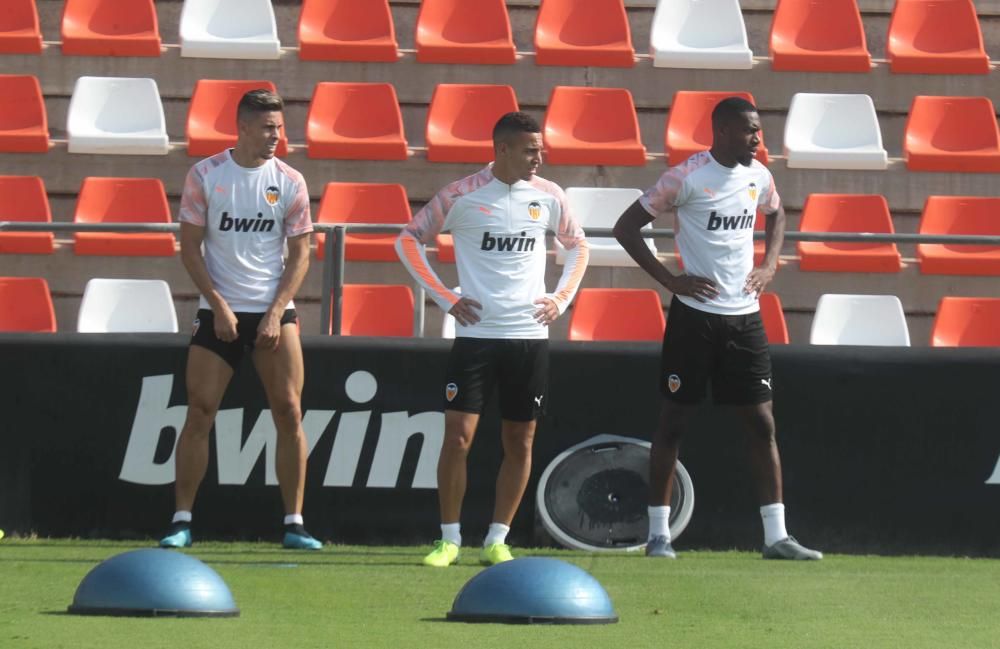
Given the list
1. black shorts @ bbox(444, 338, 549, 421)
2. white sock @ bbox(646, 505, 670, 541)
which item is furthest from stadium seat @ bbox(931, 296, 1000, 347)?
black shorts @ bbox(444, 338, 549, 421)

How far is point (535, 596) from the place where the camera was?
487cm

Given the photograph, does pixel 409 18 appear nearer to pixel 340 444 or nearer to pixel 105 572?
pixel 340 444

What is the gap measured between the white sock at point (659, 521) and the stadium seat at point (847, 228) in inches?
135

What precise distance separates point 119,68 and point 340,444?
4.82 m

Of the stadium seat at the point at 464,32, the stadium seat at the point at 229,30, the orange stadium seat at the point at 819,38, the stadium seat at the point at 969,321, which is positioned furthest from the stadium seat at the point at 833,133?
the stadium seat at the point at 229,30

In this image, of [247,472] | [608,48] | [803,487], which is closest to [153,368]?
[247,472]

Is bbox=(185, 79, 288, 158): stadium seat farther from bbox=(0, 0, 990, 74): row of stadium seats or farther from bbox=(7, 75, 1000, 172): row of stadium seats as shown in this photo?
bbox=(0, 0, 990, 74): row of stadium seats

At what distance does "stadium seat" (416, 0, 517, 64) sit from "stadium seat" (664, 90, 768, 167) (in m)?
1.30

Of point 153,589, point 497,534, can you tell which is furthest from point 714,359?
point 153,589

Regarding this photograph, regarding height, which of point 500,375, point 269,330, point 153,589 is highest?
point 269,330

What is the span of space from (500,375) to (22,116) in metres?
5.34

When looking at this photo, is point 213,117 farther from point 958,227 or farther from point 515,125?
point 958,227

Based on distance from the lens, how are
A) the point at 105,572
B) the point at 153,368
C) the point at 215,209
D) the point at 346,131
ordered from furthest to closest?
1. the point at 346,131
2. the point at 153,368
3. the point at 215,209
4. the point at 105,572

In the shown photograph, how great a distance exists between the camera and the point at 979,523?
7.85m
